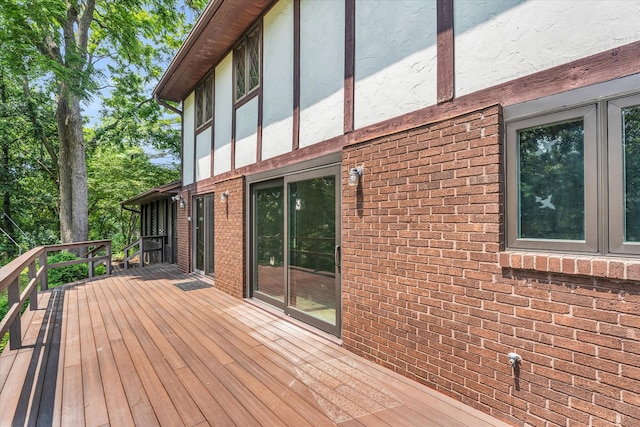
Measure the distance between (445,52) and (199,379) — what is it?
11.7 feet

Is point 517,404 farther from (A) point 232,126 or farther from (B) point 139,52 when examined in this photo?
(B) point 139,52

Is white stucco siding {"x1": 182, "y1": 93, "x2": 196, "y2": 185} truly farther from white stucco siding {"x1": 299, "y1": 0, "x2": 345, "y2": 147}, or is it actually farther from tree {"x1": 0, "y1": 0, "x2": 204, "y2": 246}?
white stucco siding {"x1": 299, "y1": 0, "x2": 345, "y2": 147}

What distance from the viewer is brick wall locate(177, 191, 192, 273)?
831cm

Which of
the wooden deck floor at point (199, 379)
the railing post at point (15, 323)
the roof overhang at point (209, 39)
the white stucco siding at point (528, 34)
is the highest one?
the roof overhang at point (209, 39)

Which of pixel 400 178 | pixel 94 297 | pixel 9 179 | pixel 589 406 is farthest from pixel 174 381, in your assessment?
pixel 9 179

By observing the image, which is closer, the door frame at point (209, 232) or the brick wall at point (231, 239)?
the brick wall at point (231, 239)

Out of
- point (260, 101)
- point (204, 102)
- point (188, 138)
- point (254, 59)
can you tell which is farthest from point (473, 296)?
point (188, 138)

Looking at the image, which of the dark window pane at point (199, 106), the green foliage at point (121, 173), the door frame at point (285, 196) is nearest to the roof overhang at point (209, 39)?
the dark window pane at point (199, 106)

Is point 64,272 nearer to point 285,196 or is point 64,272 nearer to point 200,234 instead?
point 200,234

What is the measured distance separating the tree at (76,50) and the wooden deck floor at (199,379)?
6.98m

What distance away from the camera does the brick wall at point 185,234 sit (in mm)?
8312

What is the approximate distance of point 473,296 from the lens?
2.44m

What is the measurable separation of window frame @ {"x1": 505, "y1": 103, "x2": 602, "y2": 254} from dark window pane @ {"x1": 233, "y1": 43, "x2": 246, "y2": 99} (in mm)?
4884

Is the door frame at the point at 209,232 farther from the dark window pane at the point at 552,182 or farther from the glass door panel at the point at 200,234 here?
the dark window pane at the point at 552,182
